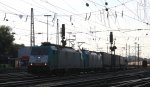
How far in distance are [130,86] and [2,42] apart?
8645 cm

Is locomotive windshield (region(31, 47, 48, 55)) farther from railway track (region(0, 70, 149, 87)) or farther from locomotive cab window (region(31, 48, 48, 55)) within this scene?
railway track (region(0, 70, 149, 87))

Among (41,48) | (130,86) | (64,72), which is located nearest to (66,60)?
(64,72)

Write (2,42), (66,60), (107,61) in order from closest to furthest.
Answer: (66,60) < (107,61) < (2,42)

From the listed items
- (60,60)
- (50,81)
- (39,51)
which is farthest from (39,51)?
(50,81)

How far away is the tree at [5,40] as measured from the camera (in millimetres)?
107488

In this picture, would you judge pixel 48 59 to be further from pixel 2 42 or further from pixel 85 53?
pixel 2 42

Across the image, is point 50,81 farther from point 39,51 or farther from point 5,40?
point 5,40

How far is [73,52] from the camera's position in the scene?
47219mm

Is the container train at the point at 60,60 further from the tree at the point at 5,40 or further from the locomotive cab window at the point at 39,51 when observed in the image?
the tree at the point at 5,40

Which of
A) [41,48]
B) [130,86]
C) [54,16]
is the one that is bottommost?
[130,86]

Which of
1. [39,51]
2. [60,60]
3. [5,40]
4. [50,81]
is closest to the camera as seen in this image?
[50,81]

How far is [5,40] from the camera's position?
110 m

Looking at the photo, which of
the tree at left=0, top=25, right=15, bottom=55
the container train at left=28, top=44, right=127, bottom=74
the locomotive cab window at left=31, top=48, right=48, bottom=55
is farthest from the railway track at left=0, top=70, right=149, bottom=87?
the tree at left=0, top=25, right=15, bottom=55

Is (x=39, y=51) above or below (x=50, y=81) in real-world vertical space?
above
